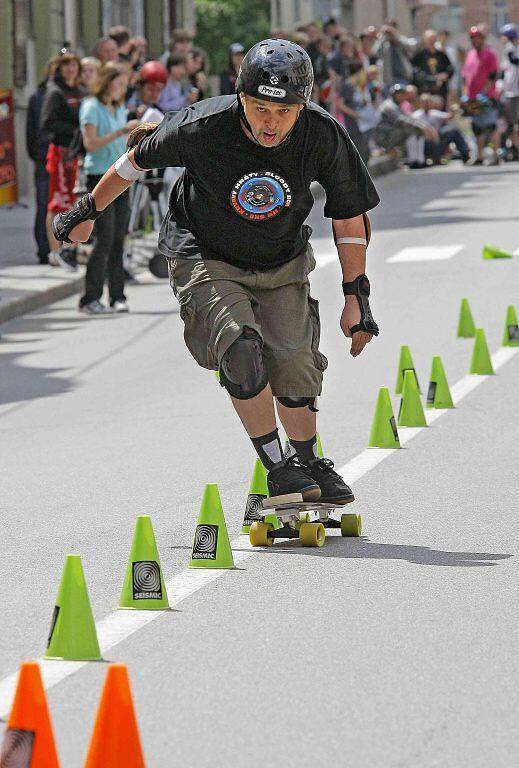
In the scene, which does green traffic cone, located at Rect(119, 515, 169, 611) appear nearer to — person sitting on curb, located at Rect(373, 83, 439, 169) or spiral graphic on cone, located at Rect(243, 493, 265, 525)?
spiral graphic on cone, located at Rect(243, 493, 265, 525)

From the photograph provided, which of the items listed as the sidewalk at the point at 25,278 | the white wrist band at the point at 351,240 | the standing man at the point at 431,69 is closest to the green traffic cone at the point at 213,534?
the white wrist band at the point at 351,240

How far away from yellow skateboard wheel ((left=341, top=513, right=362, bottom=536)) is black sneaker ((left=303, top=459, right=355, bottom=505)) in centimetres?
6

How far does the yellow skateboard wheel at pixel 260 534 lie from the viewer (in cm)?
744

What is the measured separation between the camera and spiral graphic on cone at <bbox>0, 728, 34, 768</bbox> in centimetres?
429

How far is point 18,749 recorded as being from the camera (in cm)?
431

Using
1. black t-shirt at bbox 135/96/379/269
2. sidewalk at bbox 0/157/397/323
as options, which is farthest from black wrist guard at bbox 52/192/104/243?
sidewalk at bbox 0/157/397/323

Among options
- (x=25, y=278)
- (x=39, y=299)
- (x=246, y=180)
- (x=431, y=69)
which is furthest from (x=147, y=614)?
(x=431, y=69)

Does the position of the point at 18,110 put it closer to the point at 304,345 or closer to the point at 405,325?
the point at 405,325

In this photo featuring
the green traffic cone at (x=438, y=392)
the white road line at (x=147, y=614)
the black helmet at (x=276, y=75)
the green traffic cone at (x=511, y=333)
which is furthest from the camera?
the green traffic cone at (x=511, y=333)

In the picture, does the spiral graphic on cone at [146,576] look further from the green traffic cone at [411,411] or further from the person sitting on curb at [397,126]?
the person sitting on curb at [397,126]

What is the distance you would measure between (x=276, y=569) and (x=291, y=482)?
52 centimetres

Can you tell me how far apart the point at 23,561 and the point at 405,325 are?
8387mm

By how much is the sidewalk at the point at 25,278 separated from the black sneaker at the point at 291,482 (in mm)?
9338

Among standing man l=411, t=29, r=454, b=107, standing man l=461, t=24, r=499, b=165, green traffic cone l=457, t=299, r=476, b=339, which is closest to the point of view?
green traffic cone l=457, t=299, r=476, b=339
